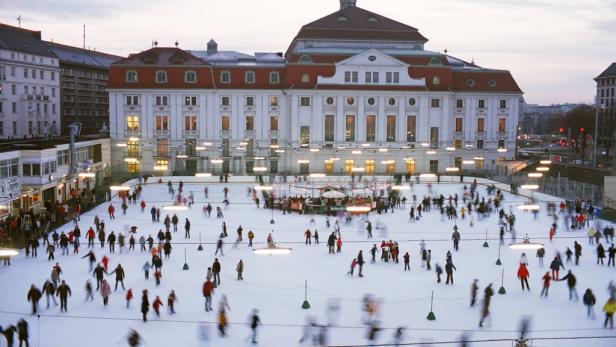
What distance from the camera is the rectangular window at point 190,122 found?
66500mm

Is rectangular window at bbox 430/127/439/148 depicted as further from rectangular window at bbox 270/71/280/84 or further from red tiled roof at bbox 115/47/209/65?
red tiled roof at bbox 115/47/209/65

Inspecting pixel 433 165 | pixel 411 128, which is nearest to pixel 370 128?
pixel 411 128

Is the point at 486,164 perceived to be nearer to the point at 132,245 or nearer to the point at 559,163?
the point at 559,163

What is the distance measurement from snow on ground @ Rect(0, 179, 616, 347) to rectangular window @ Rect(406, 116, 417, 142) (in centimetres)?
3192

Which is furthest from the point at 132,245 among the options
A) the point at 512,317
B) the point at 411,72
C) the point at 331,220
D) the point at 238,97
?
the point at 411,72

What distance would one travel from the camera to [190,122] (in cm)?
6662

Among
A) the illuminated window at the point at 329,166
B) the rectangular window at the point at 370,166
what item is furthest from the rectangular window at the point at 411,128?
the illuminated window at the point at 329,166

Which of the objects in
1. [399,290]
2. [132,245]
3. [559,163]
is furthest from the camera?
[559,163]

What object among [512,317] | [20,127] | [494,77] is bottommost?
[512,317]

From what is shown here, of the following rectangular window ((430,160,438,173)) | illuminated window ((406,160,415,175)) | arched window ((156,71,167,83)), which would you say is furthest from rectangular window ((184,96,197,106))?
rectangular window ((430,160,438,173))

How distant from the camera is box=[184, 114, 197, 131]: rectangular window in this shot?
66500mm

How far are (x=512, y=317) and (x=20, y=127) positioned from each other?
64.2m

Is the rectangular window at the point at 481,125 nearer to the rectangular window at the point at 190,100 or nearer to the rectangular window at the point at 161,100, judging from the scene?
the rectangular window at the point at 190,100

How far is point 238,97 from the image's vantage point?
6662 centimetres
